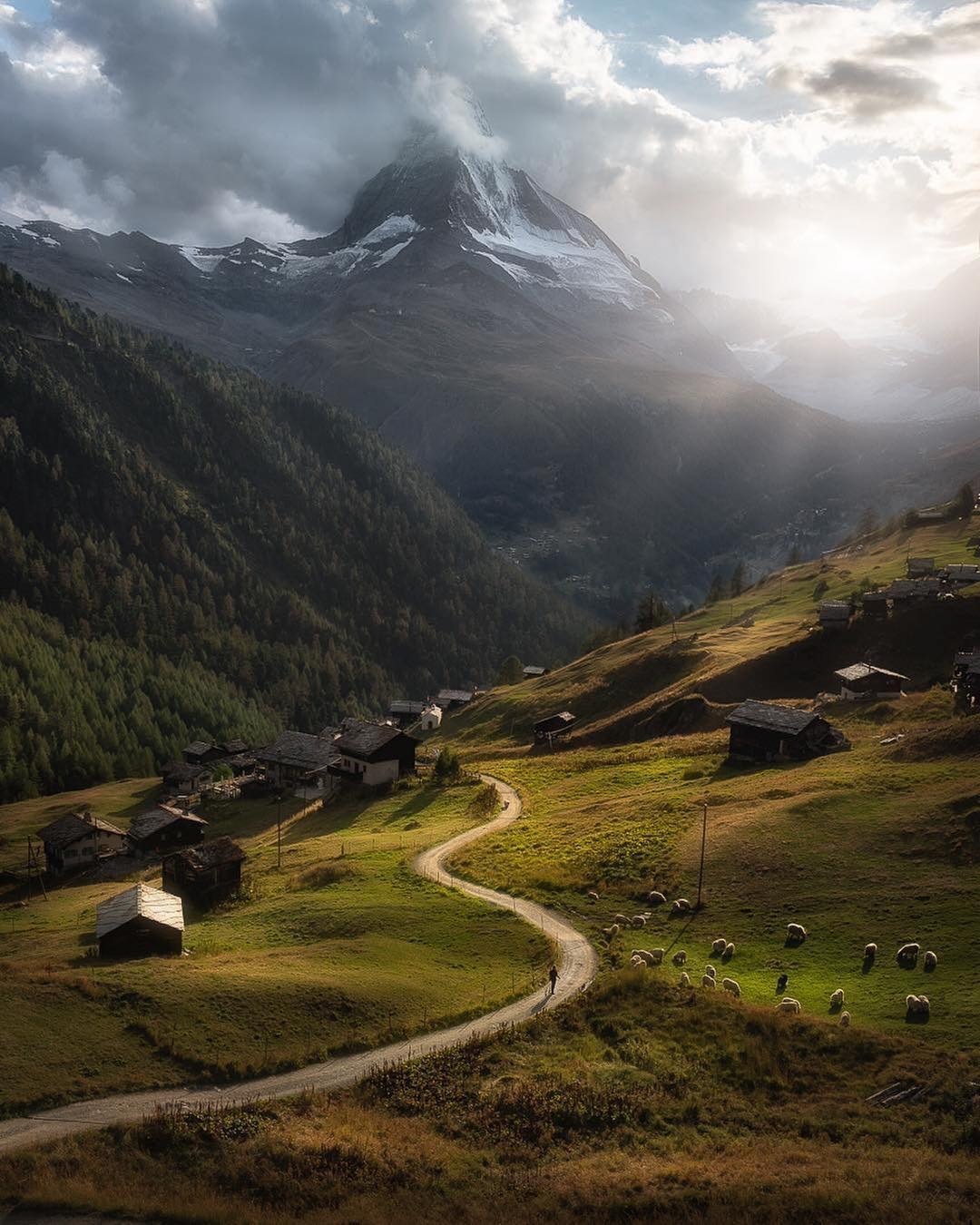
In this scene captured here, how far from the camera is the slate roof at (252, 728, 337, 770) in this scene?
108438mm

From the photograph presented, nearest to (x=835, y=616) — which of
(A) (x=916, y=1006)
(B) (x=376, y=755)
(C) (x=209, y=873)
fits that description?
(B) (x=376, y=755)

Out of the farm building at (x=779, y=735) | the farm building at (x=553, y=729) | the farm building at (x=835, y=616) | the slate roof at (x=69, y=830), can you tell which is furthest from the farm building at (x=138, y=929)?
the farm building at (x=835, y=616)

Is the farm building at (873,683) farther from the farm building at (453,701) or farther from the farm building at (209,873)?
the farm building at (453,701)

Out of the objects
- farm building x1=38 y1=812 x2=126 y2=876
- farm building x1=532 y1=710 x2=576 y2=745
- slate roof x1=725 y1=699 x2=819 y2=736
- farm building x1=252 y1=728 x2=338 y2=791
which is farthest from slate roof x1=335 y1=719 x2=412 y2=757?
slate roof x1=725 y1=699 x2=819 y2=736

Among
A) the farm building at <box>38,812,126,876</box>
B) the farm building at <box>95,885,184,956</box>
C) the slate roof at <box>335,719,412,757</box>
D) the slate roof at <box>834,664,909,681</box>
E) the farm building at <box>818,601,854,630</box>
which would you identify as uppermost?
the farm building at <box>818,601,854,630</box>

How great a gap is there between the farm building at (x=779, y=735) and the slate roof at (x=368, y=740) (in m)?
38.6

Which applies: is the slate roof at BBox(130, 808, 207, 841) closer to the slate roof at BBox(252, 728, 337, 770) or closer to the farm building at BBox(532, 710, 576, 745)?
the slate roof at BBox(252, 728, 337, 770)

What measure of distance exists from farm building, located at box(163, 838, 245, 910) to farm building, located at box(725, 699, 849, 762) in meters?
45.3

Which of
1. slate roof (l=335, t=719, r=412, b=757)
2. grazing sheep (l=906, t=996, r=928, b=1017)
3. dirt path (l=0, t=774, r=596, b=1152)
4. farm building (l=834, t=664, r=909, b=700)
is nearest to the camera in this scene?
dirt path (l=0, t=774, r=596, b=1152)

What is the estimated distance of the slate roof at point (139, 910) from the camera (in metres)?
47.8

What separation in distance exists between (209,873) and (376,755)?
3338 cm

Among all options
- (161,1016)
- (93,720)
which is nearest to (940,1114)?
(161,1016)

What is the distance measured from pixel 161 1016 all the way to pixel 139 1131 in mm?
7877

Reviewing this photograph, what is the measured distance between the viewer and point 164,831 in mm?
93750
